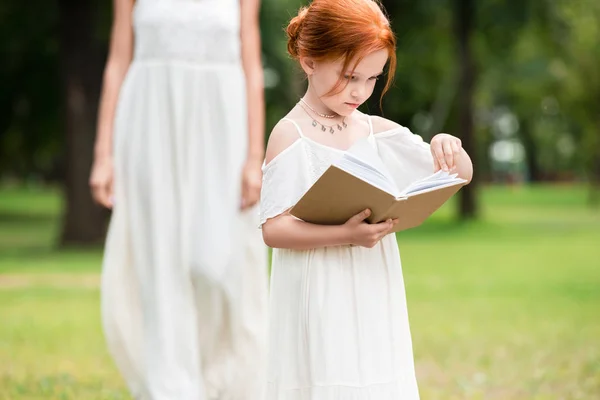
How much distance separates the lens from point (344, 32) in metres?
3.43

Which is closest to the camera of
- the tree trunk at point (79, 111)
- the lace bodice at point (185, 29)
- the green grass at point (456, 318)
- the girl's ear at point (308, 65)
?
the girl's ear at point (308, 65)

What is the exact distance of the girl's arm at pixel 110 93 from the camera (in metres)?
5.55

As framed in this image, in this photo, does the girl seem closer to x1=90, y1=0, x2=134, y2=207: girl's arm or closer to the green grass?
x1=90, y1=0, x2=134, y2=207: girl's arm

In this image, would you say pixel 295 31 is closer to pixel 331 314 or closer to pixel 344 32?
pixel 344 32

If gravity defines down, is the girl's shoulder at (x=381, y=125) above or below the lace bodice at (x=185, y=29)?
below

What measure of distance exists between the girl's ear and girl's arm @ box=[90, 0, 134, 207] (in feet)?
7.20

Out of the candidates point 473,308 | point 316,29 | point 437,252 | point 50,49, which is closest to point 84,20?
point 50,49

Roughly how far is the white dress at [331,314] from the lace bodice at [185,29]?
200 centimetres

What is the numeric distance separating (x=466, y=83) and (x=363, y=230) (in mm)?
25171

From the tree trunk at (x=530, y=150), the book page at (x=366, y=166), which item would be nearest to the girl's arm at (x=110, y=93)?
the book page at (x=366, y=166)

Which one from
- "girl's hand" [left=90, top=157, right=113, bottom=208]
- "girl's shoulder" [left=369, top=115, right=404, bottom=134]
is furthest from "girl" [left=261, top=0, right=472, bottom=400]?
"girl's hand" [left=90, top=157, right=113, bottom=208]

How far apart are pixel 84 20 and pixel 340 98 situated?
16.9 meters

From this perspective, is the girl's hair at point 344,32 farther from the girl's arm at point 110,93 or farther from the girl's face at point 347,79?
the girl's arm at point 110,93

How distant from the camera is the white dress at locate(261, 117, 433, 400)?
11.5 feet
